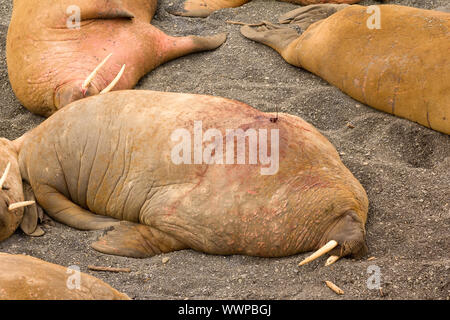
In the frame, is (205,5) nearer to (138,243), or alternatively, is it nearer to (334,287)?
(138,243)

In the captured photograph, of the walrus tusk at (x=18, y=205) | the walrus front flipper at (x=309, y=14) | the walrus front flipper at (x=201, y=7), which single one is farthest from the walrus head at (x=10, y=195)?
the walrus front flipper at (x=309, y=14)

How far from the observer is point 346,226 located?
3291 mm

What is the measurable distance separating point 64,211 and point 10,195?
29 centimetres

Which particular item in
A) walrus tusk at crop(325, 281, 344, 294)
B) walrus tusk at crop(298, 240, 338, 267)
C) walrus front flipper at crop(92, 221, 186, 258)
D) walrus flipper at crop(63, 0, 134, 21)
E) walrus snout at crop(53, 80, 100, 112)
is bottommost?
walrus front flipper at crop(92, 221, 186, 258)

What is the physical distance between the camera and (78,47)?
5.06 m

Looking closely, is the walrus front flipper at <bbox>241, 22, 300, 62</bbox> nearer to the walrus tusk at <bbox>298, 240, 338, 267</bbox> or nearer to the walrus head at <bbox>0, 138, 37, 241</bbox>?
the walrus head at <bbox>0, 138, 37, 241</bbox>

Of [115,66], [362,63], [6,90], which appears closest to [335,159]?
[362,63]

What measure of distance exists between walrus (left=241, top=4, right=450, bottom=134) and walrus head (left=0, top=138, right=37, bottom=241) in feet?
7.11

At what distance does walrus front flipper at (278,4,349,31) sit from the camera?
5613 mm

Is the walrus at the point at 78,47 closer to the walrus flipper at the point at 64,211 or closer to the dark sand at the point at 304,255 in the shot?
the dark sand at the point at 304,255

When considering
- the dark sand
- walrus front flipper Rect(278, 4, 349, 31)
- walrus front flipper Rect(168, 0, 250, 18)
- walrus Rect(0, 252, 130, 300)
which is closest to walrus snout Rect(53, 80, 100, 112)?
the dark sand

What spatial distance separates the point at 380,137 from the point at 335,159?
32.6 inches

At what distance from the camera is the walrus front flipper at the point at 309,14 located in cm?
561

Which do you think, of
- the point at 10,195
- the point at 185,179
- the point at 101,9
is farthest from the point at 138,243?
the point at 101,9
